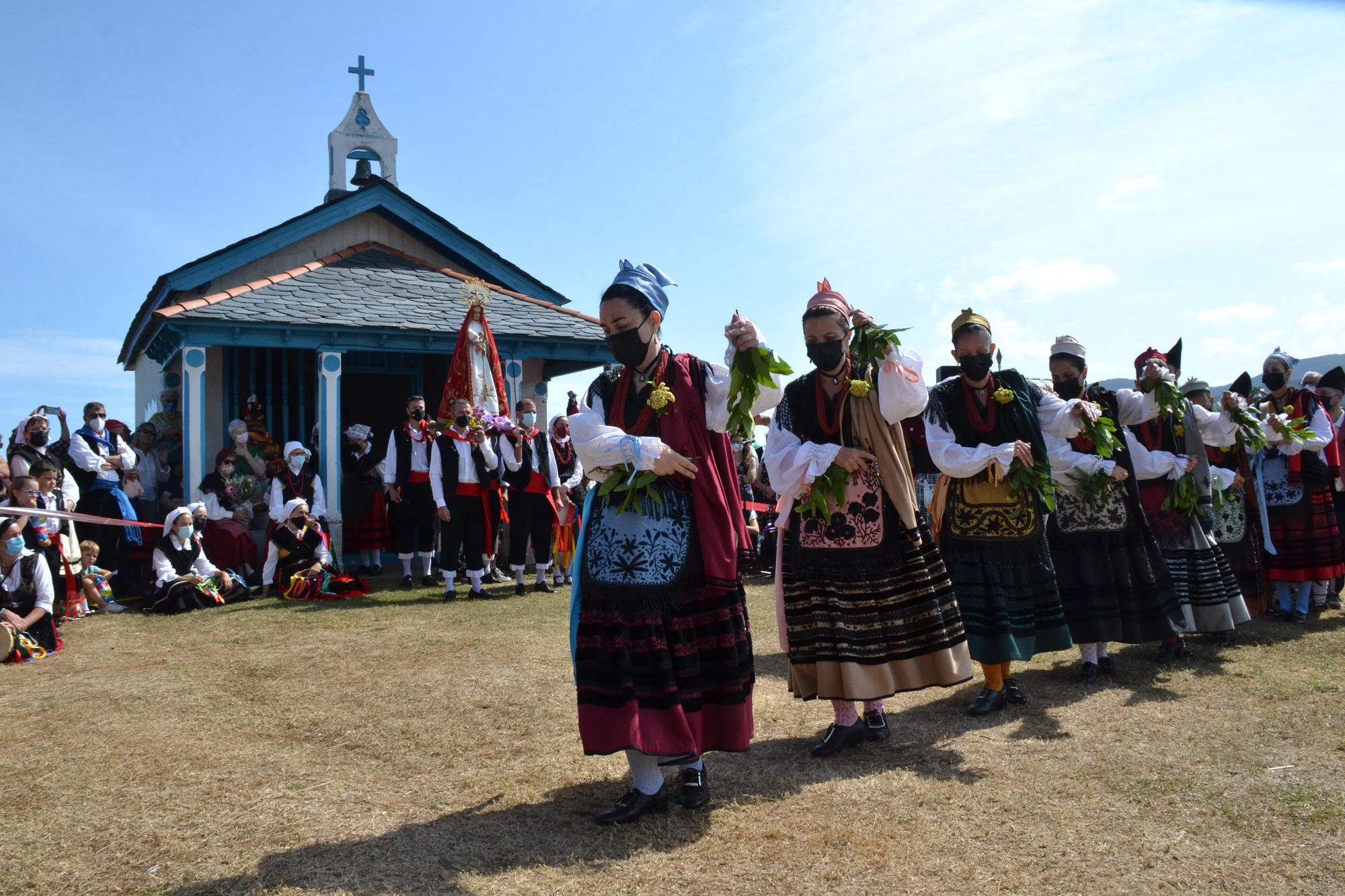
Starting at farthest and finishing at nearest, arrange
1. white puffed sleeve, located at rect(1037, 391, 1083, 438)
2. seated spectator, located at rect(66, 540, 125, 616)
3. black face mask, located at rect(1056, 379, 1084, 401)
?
seated spectator, located at rect(66, 540, 125, 616) → black face mask, located at rect(1056, 379, 1084, 401) → white puffed sleeve, located at rect(1037, 391, 1083, 438)

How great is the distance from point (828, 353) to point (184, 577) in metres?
7.91

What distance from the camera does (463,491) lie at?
404 inches

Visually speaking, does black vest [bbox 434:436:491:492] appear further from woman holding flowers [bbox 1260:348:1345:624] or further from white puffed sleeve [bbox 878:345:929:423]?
woman holding flowers [bbox 1260:348:1345:624]

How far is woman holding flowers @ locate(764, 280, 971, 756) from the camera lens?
430cm

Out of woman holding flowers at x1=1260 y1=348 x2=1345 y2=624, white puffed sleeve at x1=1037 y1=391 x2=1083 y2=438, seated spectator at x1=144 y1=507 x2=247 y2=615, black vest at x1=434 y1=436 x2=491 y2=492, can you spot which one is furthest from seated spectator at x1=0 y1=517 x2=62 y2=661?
woman holding flowers at x1=1260 y1=348 x2=1345 y2=624

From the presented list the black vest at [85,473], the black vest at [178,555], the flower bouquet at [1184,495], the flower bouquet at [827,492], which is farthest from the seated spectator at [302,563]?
the flower bouquet at [1184,495]

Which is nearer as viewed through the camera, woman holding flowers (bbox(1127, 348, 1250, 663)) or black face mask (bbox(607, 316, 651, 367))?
black face mask (bbox(607, 316, 651, 367))

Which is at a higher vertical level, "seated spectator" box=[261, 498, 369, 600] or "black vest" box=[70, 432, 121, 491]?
"black vest" box=[70, 432, 121, 491]

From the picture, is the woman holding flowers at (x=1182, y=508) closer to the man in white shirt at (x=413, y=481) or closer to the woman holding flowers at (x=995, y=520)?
the woman holding flowers at (x=995, y=520)

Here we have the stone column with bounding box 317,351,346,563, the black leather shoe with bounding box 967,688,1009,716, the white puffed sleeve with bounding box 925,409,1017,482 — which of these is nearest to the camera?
the white puffed sleeve with bounding box 925,409,1017,482

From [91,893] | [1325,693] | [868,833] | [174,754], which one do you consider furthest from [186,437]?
[1325,693]

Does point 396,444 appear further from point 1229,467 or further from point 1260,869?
point 1260,869

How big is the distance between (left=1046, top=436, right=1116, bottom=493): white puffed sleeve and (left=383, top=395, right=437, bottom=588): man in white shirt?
755 cm

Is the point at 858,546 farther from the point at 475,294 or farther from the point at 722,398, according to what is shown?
the point at 475,294
